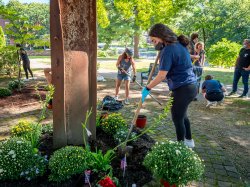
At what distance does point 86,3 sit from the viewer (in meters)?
3.37

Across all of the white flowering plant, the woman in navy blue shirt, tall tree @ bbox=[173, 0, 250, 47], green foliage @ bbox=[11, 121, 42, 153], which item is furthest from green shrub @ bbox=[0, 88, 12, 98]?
tall tree @ bbox=[173, 0, 250, 47]

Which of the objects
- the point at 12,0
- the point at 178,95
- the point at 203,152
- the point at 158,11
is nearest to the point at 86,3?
the point at 178,95

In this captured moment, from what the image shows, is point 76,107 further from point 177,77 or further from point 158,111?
point 158,111

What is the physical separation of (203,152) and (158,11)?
290 inches

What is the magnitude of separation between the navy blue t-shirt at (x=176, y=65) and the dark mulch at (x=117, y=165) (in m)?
1.07

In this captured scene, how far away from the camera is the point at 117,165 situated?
3.30 metres

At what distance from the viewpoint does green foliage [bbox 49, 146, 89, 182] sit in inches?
110

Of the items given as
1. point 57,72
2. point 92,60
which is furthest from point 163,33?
point 57,72

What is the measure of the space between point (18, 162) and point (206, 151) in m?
3.02

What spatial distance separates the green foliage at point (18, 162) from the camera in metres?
2.77

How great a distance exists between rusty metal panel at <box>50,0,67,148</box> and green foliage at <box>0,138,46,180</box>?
555mm

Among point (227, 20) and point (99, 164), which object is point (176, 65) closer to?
point (99, 164)

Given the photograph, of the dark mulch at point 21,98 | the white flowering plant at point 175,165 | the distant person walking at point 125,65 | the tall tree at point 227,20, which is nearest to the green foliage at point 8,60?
the dark mulch at point 21,98

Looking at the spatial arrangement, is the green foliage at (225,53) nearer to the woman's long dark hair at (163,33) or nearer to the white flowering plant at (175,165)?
the woman's long dark hair at (163,33)
